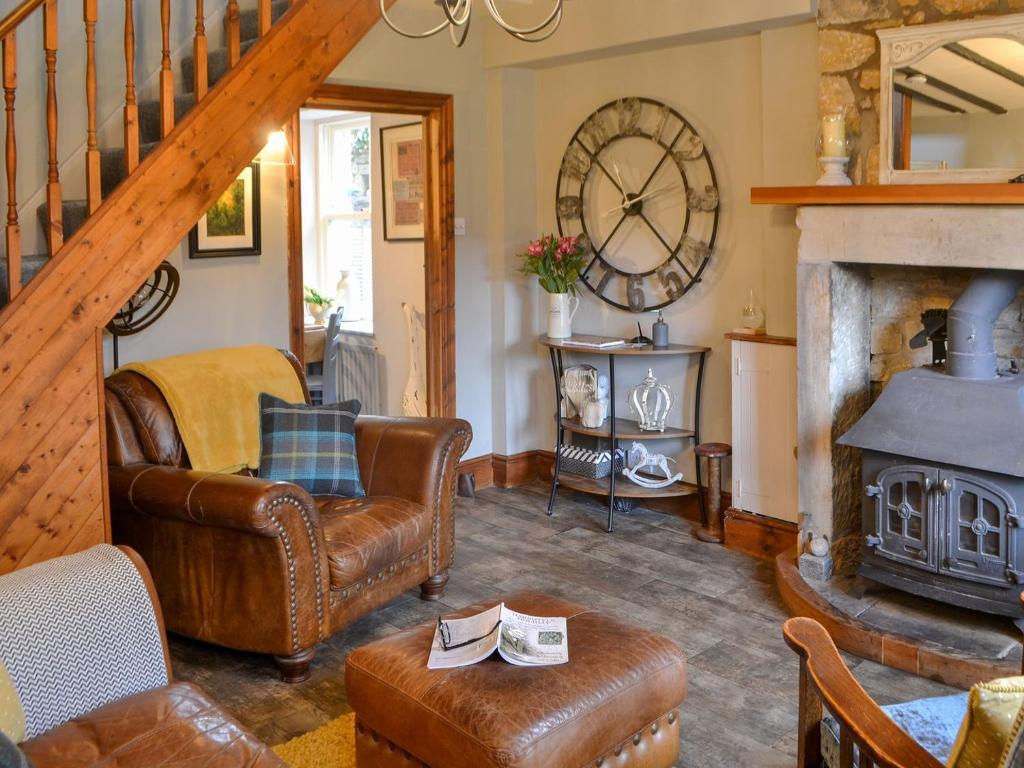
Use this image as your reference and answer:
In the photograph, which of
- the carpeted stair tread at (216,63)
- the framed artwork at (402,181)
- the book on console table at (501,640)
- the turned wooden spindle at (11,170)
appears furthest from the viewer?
the framed artwork at (402,181)

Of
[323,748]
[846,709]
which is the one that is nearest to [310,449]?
[323,748]

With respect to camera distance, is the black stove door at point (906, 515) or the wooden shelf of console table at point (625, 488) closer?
the black stove door at point (906, 515)

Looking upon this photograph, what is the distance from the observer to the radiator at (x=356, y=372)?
21.9ft

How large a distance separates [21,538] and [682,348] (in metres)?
2.93

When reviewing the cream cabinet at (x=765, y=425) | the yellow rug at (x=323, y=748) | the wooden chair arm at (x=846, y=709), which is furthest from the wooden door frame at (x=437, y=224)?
the wooden chair arm at (x=846, y=709)

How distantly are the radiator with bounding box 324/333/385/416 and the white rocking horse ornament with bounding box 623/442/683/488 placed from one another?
213 cm

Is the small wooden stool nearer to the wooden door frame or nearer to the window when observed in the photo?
the wooden door frame

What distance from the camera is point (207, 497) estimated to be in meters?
3.41

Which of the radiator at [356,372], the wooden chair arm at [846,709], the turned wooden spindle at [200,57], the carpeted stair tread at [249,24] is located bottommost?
the wooden chair arm at [846,709]

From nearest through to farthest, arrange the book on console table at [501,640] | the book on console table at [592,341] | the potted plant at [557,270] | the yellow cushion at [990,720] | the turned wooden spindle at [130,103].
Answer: the yellow cushion at [990,720], the book on console table at [501,640], the turned wooden spindle at [130,103], the book on console table at [592,341], the potted plant at [557,270]

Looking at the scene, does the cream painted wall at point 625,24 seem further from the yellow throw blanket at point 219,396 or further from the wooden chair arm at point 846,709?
the wooden chair arm at point 846,709

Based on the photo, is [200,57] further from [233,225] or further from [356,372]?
[356,372]

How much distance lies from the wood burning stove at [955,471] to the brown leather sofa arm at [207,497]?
6.34 feet

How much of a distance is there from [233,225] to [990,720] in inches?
154
